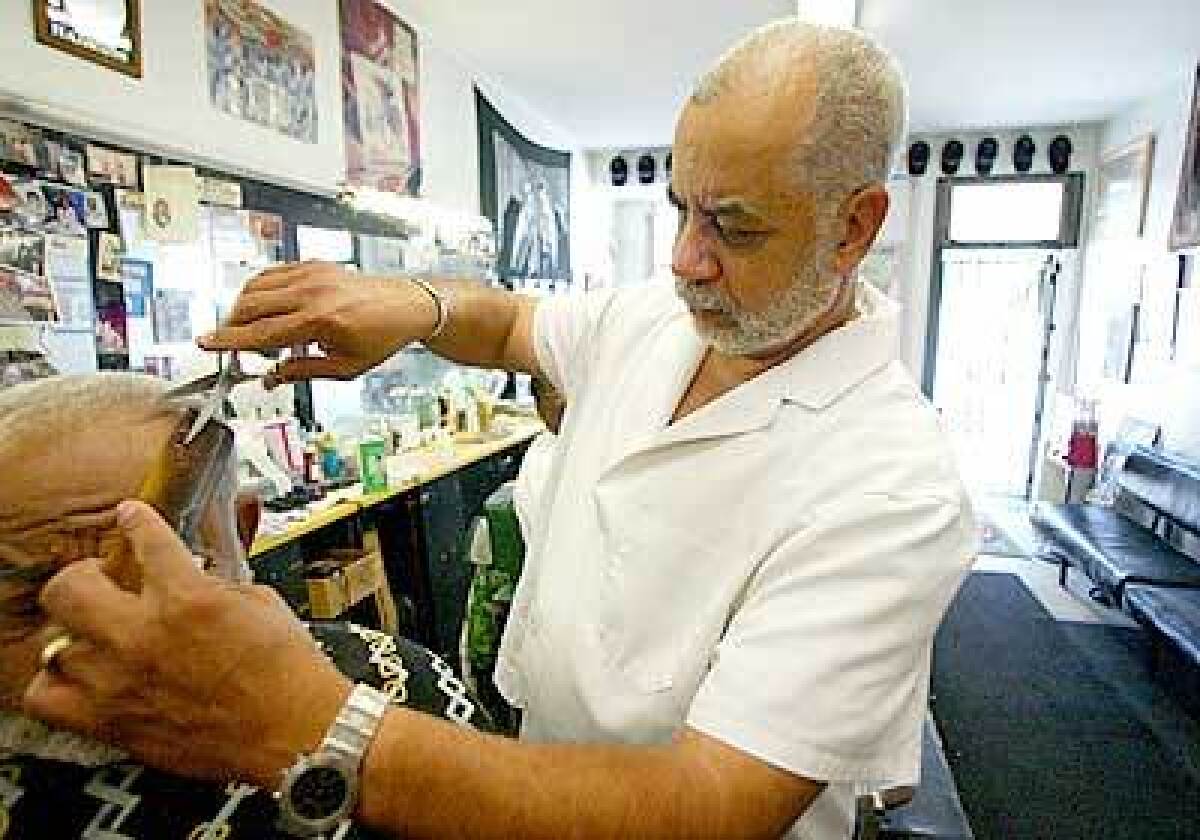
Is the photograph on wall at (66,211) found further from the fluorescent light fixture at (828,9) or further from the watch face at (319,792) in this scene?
the fluorescent light fixture at (828,9)

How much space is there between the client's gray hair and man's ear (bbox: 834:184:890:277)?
2 centimetres

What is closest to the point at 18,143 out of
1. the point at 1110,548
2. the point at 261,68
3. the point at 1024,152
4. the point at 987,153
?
the point at 261,68

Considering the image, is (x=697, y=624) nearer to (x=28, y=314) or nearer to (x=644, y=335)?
(x=644, y=335)

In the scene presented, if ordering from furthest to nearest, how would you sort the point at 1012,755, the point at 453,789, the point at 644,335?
1. the point at 1012,755
2. the point at 644,335
3. the point at 453,789

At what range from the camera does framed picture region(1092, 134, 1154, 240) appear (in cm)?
515

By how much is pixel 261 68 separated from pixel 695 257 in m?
2.50

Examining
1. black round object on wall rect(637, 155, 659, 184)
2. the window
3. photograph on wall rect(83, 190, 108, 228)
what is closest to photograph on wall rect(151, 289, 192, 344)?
photograph on wall rect(83, 190, 108, 228)

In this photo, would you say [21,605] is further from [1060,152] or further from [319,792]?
[1060,152]

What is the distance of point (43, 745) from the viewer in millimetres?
836

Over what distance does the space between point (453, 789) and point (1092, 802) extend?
9.28 feet

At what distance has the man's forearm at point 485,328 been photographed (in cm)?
121

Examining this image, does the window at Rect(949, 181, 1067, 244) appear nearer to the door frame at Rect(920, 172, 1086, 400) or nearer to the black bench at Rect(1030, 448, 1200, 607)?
the door frame at Rect(920, 172, 1086, 400)

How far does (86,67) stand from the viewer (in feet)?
6.98

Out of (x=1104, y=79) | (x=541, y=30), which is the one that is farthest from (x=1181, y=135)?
(x=541, y=30)
